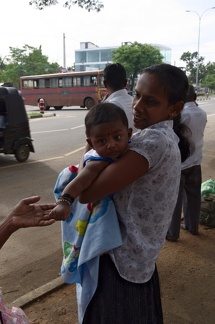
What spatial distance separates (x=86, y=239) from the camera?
4.56 ft

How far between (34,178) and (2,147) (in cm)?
127

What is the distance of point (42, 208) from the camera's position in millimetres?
1402

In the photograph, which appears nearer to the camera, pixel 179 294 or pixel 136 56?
pixel 179 294

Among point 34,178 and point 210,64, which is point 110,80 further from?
point 210,64

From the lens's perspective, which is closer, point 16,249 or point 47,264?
point 47,264

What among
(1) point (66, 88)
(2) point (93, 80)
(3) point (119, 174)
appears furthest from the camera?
(1) point (66, 88)

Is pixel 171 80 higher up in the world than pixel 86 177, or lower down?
higher up

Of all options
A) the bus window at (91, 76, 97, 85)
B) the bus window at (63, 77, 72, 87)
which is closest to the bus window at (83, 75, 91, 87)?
the bus window at (91, 76, 97, 85)

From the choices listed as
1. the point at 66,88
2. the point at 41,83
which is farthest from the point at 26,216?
the point at 41,83

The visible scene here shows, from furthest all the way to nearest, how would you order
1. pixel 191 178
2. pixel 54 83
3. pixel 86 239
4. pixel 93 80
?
pixel 54 83 < pixel 93 80 < pixel 191 178 < pixel 86 239

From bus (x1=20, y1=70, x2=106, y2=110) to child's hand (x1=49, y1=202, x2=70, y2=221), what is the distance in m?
20.4

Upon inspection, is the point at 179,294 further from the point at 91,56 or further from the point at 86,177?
the point at 91,56

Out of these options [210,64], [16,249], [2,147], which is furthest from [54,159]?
[210,64]

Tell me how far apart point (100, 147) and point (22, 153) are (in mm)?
6382
